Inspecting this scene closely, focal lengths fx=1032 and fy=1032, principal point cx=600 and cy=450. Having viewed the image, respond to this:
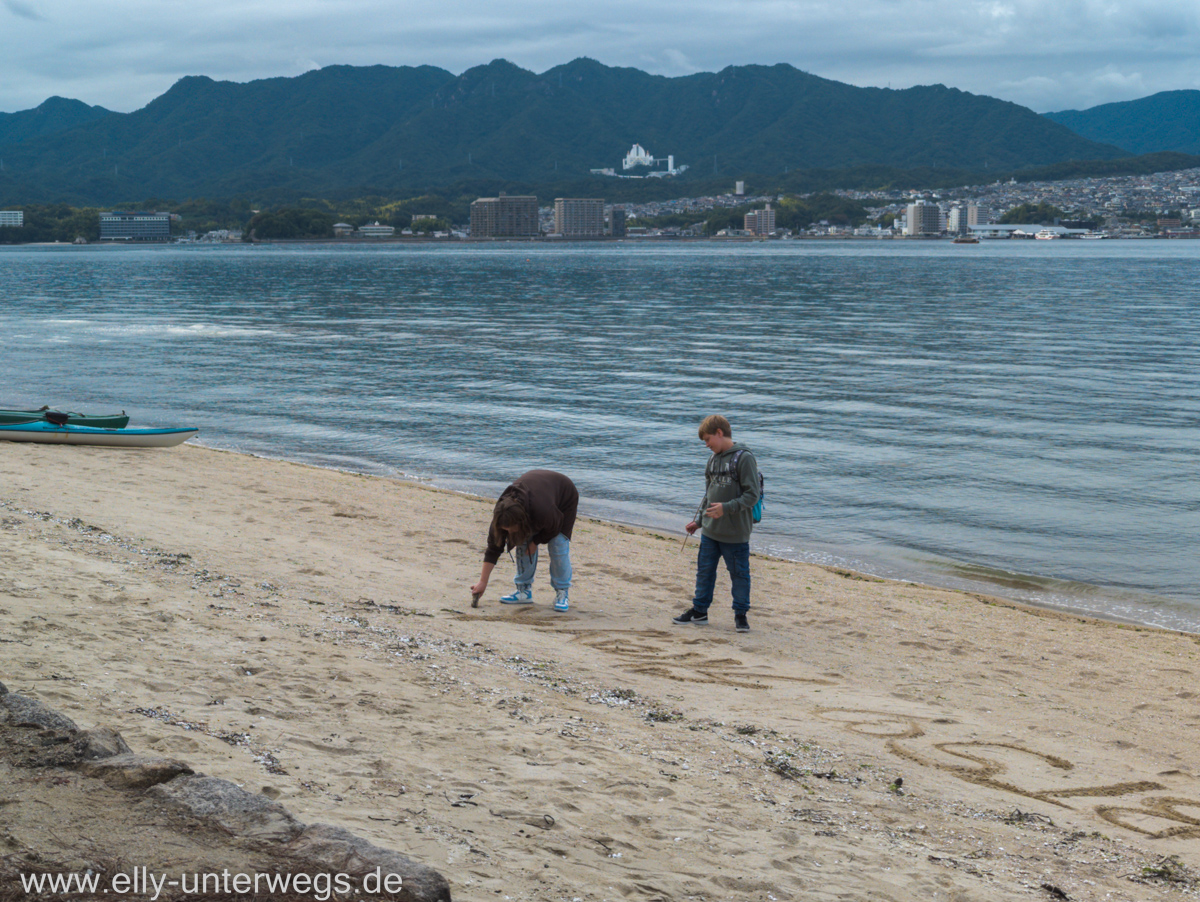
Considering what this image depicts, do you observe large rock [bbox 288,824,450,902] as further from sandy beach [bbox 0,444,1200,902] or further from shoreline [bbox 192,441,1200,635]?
shoreline [bbox 192,441,1200,635]

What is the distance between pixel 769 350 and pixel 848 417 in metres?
14.3

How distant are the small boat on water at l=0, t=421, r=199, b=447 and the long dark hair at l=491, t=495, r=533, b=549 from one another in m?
12.3

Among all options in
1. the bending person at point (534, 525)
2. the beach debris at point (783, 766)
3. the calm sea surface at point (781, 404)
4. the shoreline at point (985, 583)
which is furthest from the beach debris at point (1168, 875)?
the shoreline at point (985, 583)

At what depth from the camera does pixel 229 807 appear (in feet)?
14.5

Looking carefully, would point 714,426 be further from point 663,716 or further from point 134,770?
point 134,770

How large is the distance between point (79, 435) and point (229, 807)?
1677cm

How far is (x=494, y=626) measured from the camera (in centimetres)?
974

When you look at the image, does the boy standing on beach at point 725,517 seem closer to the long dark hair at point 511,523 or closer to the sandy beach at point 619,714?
the sandy beach at point 619,714

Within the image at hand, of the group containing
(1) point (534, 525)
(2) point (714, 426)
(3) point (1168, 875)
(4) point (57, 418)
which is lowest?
(3) point (1168, 875)

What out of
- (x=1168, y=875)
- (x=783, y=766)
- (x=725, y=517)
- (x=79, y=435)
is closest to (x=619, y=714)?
(x=783, y=766)

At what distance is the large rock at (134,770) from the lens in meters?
4.59

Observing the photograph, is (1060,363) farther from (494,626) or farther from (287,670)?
(287,670)

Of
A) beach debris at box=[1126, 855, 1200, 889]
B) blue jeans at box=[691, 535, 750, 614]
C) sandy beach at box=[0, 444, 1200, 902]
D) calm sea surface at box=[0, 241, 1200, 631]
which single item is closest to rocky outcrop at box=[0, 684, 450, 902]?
sandy beach at box=[0, 444, 1200, 902]

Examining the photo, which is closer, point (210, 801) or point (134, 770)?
point (210, 801)
